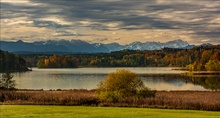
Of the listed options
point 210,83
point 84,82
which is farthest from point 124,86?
point 210,83

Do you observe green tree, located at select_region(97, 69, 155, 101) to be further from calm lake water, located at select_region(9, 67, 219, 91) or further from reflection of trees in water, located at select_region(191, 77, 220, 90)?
reflection of trees in water, located at select_region(191, 77, 220, 90)

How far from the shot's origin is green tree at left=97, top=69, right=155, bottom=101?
34.5m

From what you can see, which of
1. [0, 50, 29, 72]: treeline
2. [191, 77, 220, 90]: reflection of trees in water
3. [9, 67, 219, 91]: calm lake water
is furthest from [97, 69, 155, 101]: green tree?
[0, 50, 29, 72]: treeline

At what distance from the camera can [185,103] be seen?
91.5ft

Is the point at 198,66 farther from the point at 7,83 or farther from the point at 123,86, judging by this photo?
the point at 123,86

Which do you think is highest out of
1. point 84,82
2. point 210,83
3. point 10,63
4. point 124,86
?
point 10,63

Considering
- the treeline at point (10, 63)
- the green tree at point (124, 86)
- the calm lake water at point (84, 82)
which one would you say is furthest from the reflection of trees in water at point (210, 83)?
the treeline at point (10, 63)

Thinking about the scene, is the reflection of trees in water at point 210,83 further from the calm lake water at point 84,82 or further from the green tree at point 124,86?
the green tree at point 124,86

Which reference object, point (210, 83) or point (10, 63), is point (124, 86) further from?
point (10, 63)

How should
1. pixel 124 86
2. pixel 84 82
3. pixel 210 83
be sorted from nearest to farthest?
pixel 124 86
pixel 210 83
pixel 84 82

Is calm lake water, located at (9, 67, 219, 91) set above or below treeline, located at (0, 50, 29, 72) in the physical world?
below

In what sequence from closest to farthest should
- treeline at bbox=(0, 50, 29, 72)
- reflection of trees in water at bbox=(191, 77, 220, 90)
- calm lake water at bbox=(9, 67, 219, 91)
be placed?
reflection of trees in water at bbox=(191, 77, 220, 90) → calm lake water at bbox=(9, 67, 219, 91) → treeline at bbox=(0, 50, 29, 72)

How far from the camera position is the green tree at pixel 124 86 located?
34469 millimetres

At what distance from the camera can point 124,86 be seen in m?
35.0
